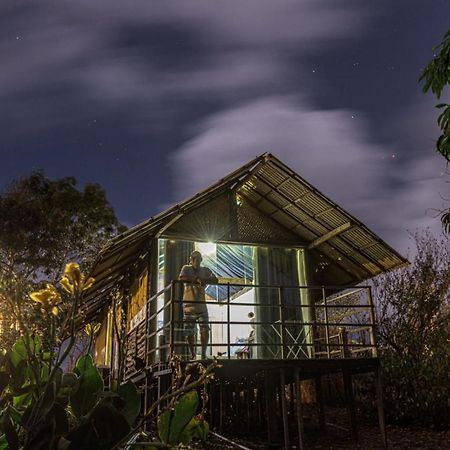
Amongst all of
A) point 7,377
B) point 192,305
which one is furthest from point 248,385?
point 7,377

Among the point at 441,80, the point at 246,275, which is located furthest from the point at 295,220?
the point at 441,80

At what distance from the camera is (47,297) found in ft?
5.11

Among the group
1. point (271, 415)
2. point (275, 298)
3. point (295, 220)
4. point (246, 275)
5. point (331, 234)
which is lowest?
point (271, 415)

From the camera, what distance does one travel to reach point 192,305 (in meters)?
10.0

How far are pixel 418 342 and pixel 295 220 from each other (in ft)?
15.7

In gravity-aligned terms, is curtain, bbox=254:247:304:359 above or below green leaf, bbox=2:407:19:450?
above

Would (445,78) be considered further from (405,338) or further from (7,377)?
(405,338)

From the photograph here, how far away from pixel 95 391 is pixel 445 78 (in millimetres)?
4538

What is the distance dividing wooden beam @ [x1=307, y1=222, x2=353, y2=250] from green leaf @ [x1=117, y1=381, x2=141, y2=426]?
36.7 ft

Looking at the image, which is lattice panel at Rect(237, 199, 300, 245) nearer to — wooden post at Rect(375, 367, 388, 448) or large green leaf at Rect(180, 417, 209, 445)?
wooden post at Rect(375, 367, 388, 448)

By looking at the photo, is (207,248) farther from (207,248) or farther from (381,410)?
(381,410)

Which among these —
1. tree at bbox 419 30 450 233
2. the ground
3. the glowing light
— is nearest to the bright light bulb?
the glowing light

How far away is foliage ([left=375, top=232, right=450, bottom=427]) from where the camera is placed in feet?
39.5

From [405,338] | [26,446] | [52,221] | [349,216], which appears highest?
[52,221]
